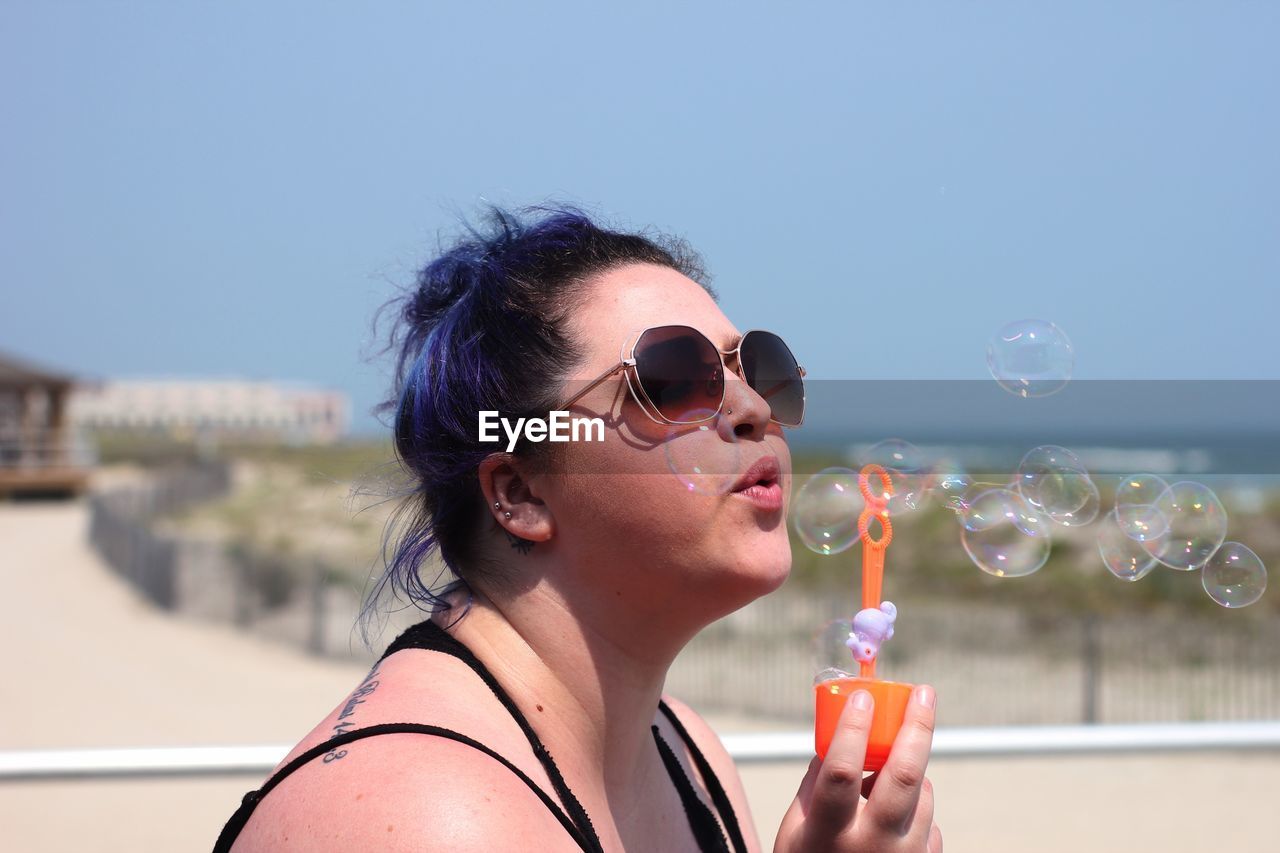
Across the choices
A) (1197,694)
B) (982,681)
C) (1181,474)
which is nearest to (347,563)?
(982,681)

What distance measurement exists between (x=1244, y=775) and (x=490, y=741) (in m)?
8.93

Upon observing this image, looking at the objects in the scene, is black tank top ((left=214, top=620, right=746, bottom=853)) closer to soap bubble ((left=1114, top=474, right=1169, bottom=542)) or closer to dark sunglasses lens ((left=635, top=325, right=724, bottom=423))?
dark sunglasses lens ((left=635, top=325, right=724, bottom=423))

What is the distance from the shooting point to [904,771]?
1.37 metres

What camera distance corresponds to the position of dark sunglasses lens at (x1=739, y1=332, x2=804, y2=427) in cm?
175

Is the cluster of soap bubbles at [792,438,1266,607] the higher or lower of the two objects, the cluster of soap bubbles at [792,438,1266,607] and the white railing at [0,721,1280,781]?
the higher

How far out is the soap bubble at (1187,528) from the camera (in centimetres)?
246

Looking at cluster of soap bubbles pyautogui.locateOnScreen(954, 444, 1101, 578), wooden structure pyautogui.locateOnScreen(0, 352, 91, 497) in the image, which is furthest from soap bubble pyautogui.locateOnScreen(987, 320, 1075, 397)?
wooden structure pyautogui.locateOnScreen(0, 352, 91, 497)

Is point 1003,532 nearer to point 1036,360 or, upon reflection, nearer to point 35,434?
point 1036,360

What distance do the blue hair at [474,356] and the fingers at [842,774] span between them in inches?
22.2

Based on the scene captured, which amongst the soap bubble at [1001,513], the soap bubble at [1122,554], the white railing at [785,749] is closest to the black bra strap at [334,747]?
the white railing at [785,749]

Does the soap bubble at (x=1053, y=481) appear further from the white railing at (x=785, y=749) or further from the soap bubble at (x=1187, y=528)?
the white railing at (x=785, y=749)

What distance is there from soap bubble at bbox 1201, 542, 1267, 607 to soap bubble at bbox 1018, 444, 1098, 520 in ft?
1.32

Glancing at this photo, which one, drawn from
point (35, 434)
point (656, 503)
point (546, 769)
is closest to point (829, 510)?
point (656, 503)

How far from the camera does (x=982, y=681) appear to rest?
38.1ft
